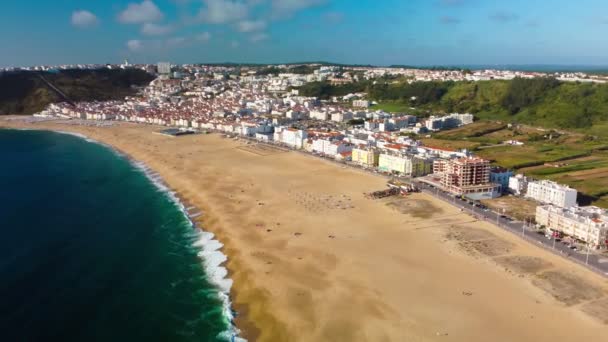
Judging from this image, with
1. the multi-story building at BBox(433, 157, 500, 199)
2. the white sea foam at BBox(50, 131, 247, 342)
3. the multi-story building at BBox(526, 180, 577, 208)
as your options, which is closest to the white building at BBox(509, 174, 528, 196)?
the multi-story building at BBox(526, 180, 577, 208)

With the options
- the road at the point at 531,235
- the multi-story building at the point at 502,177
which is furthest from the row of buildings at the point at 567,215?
the multi-story building at the point at 502,177

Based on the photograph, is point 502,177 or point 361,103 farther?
point 361,103

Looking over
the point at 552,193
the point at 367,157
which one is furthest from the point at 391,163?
the point at 552,193

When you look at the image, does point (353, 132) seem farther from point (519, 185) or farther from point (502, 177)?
point (519, 185)

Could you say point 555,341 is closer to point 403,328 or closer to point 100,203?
point 403,328

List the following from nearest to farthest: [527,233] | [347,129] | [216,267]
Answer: [216,267] < [527,233] < [347,129]

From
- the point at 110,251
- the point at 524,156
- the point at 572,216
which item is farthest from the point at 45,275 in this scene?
the point at 524,156

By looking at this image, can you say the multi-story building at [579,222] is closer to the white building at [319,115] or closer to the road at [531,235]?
the road at [531,235]
